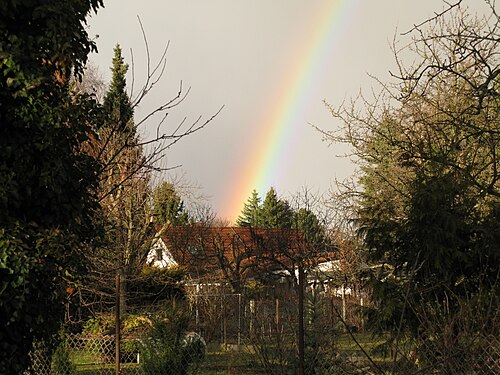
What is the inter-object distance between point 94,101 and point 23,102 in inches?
35.1

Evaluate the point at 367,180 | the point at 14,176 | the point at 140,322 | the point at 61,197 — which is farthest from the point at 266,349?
the point at 367,180

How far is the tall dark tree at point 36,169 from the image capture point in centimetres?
548

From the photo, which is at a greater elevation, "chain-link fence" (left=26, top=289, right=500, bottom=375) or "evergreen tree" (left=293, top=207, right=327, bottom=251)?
"evergreen tree" (left=293, top=207, right=327, bottom=251)

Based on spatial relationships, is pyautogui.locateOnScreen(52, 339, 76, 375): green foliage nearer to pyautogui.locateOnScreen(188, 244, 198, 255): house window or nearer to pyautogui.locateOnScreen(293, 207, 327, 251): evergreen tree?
pyautogui.locateOnScreen(293, 207, 327, 251): evergreen tree

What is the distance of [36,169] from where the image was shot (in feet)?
18.6

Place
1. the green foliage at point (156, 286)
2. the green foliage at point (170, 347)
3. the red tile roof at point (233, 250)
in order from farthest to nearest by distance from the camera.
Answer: the red tile roof at point (233, 250) < the green foliage at point (156, 286) < the green foliage at point (170, 347)

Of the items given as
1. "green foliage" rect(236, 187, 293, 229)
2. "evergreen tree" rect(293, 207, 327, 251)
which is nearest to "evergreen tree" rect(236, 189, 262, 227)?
"green foliage" rect(236, 187, 293, 229)

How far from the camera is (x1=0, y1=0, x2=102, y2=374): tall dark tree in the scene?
18.0 feet

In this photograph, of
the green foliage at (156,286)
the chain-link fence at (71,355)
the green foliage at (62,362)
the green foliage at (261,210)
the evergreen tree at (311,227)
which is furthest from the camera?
the green foliage at (261,210)

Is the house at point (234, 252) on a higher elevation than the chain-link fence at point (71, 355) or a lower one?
higher

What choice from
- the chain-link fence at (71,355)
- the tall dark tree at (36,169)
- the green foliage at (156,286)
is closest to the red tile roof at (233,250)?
the green foliage at (156,286)

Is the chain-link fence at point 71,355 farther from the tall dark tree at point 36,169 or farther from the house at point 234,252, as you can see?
the house at point 234,252

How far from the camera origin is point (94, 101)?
644 centimetres

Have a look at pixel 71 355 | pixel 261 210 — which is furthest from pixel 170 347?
pixel 261 210
